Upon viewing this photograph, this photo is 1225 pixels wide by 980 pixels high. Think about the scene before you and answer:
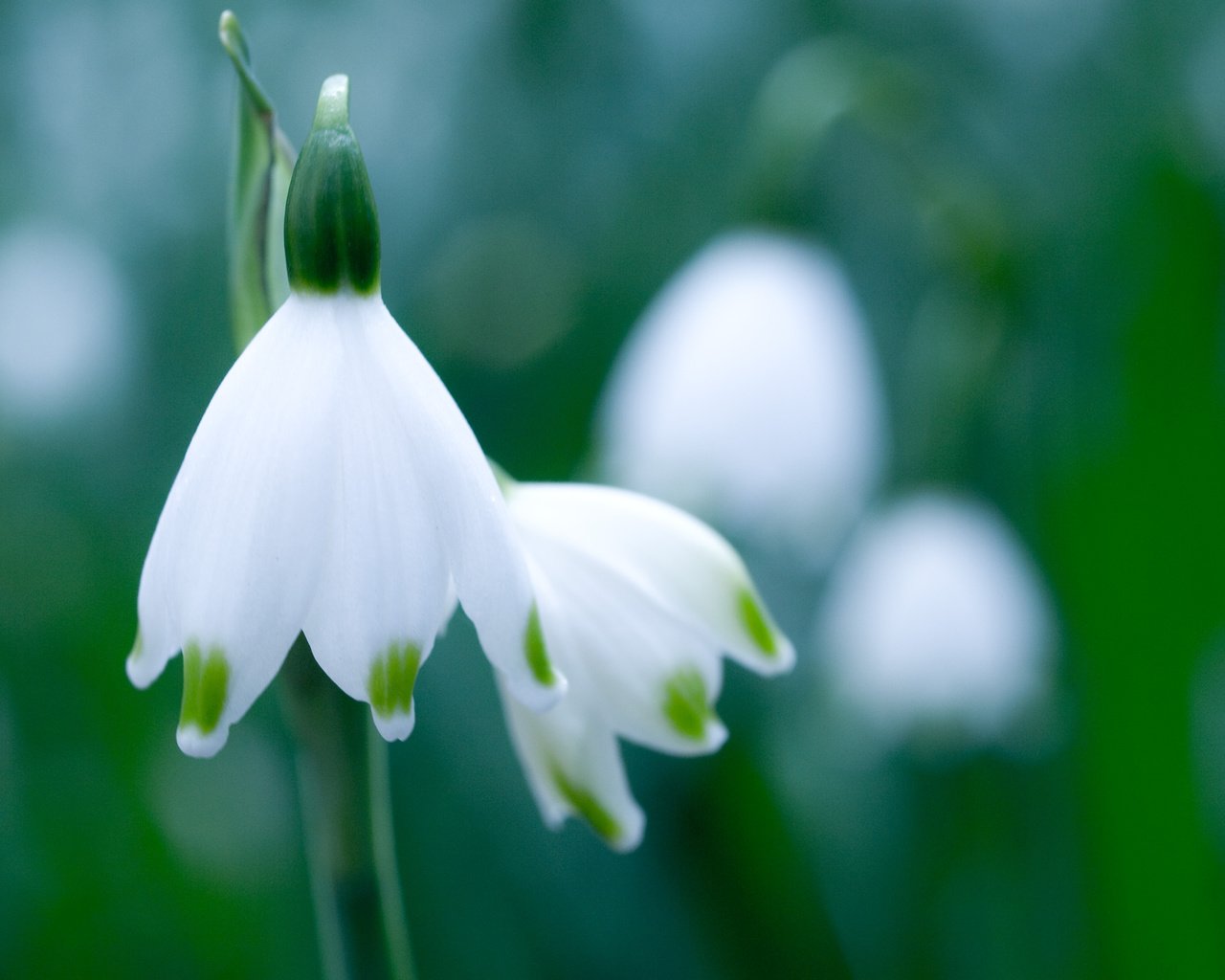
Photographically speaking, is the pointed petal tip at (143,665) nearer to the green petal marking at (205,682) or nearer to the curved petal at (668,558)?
the green petal marking at (205,682)

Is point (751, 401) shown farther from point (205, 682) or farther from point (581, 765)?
point (205, 682)

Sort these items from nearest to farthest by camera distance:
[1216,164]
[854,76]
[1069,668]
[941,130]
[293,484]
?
1. [293,484]
2. [1069,668]
3. [854,76]
4. [1216,164]
5. [941,130]

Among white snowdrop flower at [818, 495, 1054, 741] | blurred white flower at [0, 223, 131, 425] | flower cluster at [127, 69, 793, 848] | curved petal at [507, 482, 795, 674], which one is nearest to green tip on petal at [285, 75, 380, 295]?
flower cluster at [127, 69, 793, 848]

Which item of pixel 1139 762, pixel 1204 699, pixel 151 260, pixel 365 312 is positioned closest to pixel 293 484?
pixel 365 312

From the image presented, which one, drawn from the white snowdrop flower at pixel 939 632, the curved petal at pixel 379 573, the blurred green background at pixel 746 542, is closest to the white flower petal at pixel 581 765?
the curved petal at pixel 379 573

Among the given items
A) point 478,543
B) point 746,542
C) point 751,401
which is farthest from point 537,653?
point 746,542

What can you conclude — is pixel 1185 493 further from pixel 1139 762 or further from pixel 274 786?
pixel 274 786
